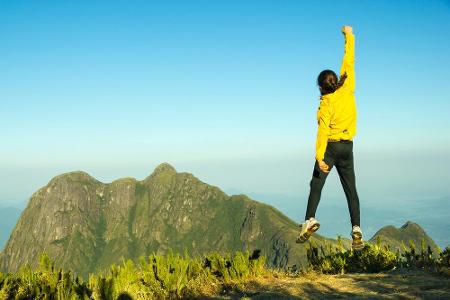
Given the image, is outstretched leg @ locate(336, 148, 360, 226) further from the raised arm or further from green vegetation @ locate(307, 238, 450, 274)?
the raised arm

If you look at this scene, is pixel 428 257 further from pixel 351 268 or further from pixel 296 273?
pixel 296 273

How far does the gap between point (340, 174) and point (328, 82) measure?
A: 1.39 m

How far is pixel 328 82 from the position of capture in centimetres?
602

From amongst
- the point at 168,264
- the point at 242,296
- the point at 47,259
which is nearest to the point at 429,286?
the point at 242,296

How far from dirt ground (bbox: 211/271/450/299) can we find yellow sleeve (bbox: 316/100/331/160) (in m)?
1.73

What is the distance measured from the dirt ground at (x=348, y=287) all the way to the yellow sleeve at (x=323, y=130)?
68.2 inches

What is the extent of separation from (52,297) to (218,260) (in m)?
2.33

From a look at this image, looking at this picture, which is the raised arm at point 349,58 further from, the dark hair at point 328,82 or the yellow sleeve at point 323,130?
the yellow sleeve at point 323,130

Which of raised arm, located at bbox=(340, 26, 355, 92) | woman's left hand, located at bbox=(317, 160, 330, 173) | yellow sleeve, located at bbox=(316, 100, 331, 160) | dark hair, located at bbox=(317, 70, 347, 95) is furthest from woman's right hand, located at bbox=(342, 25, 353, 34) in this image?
woman's left hand, located at bbox=(317, 160, 330, 173)

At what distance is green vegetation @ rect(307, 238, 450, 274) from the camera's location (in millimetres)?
6474

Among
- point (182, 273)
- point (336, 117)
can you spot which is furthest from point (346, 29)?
point (182, 273)

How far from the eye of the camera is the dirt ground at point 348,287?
4.78 metres

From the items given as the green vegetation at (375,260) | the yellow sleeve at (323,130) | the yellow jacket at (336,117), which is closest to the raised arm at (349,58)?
the yellow jacket at (336,117)

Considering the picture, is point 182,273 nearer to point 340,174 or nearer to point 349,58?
point 340,174
